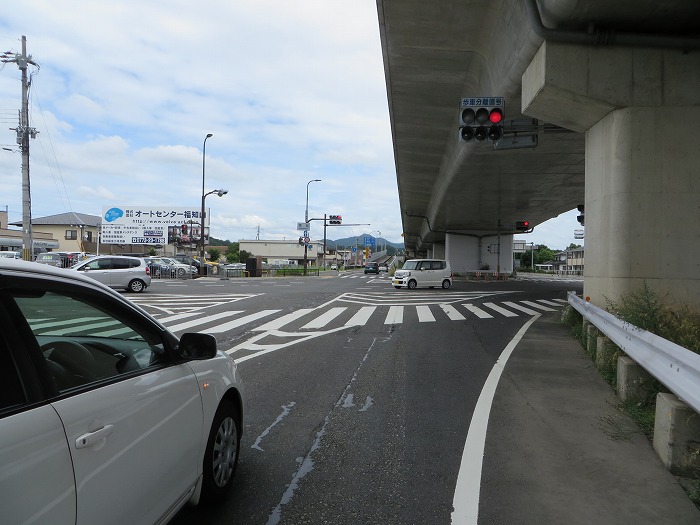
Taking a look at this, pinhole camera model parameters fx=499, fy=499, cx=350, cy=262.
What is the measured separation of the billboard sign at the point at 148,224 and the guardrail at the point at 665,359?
2300 inches

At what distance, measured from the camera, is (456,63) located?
1167cm

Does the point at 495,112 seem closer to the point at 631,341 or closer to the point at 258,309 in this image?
the point at 631,341

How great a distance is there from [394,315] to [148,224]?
53.1m

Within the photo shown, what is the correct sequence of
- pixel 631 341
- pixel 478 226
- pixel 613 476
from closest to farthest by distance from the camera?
pixel 613 476 → pixel 631 341 → pixel 478 226

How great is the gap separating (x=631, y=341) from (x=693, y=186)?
14.3 ft

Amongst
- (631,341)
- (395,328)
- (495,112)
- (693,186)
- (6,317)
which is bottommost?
(395,328)

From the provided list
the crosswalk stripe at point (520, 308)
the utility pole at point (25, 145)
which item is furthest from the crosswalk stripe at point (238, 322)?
the utility pole at point (25, 145)

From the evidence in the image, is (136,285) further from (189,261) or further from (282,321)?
(189,261)

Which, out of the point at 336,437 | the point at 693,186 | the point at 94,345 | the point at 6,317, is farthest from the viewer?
the point at 693,186

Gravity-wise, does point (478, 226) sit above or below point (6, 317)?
above

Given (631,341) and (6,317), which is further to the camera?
(631,341)

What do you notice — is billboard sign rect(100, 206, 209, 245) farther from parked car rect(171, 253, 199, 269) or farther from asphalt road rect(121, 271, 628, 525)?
asphalt road rect(121, 271, 628, 525)

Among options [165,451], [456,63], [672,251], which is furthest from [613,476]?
[456,63]

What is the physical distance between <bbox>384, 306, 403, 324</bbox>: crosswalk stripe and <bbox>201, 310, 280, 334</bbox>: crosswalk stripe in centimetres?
351
